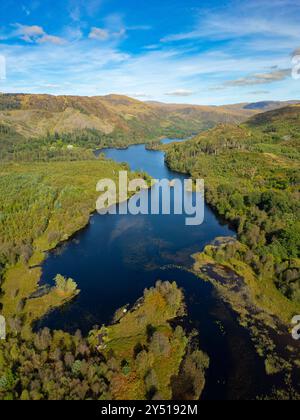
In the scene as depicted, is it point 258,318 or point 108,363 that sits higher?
point 258,318

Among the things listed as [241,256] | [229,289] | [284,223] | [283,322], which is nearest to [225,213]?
[284,223]

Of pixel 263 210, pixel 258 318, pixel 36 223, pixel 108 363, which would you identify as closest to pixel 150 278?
pixel 258 318

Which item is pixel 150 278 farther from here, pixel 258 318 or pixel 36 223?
pixel 36 223

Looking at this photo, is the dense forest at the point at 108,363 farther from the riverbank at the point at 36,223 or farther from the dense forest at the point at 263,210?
the dense forest at the point at 263,210

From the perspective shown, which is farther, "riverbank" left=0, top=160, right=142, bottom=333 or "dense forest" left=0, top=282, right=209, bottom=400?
"riverbank" left=0, top=160, right=142, bottom=333

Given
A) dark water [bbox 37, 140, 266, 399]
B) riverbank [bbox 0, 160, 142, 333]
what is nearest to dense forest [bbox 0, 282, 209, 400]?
dark water [bbox 37, 140, 266, 399]

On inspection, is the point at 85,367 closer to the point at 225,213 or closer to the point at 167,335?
the point at 167,335

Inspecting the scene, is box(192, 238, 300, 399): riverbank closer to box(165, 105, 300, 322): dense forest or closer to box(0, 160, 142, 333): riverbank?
box(165, 105, 300, 322): dense forest

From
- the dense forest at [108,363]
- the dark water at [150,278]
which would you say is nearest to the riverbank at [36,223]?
the dark water at [150,278]
